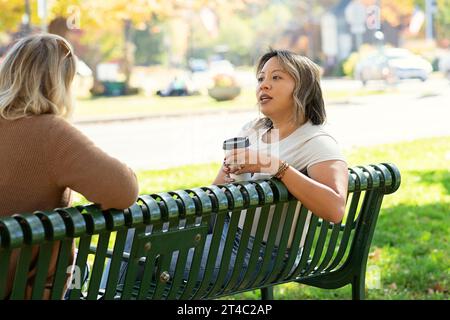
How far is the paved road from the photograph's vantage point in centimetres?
1345

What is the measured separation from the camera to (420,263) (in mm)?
5629

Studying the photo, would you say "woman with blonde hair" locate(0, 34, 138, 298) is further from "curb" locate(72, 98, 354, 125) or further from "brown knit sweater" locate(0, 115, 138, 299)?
"curb" locate(72, 98, 354, 125)

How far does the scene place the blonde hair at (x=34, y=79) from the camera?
2945mm

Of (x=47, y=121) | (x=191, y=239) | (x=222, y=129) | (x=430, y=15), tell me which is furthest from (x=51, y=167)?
(x=430, y=15)

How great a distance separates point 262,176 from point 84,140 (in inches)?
38.3

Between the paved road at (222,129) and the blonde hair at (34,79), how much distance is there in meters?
8.44

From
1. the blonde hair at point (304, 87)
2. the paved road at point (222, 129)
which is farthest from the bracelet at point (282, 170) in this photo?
the paved road at point (222, 129)

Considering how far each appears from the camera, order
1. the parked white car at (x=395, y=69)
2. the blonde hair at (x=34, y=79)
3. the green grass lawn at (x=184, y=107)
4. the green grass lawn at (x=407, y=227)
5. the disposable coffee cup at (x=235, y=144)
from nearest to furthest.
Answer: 1. the blonde hair at (x=34, y=79)
2. the disposable coffee cup at (x=235, y=144)
3. the green grass lawn at (x=407, y=227)
4. the green grass lawn at (x=184, y=107)
5. the parked white car at (x=395, y=69)

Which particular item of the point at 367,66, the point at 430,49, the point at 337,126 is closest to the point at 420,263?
the point at 337,126

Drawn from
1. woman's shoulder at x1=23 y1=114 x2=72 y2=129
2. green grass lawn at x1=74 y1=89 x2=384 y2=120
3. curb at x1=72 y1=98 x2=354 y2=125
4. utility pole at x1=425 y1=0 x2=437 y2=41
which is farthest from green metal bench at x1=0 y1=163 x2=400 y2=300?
utility pole at x1=425 y1=0 x2=437 y2=41

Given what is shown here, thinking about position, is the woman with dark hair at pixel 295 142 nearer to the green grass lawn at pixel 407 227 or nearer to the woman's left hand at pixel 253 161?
the woman's left hand at pixel 253 161

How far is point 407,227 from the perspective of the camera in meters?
6.72

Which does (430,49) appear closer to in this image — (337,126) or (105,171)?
(337,126)

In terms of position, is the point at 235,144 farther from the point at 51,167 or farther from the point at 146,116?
the point at 146,116
